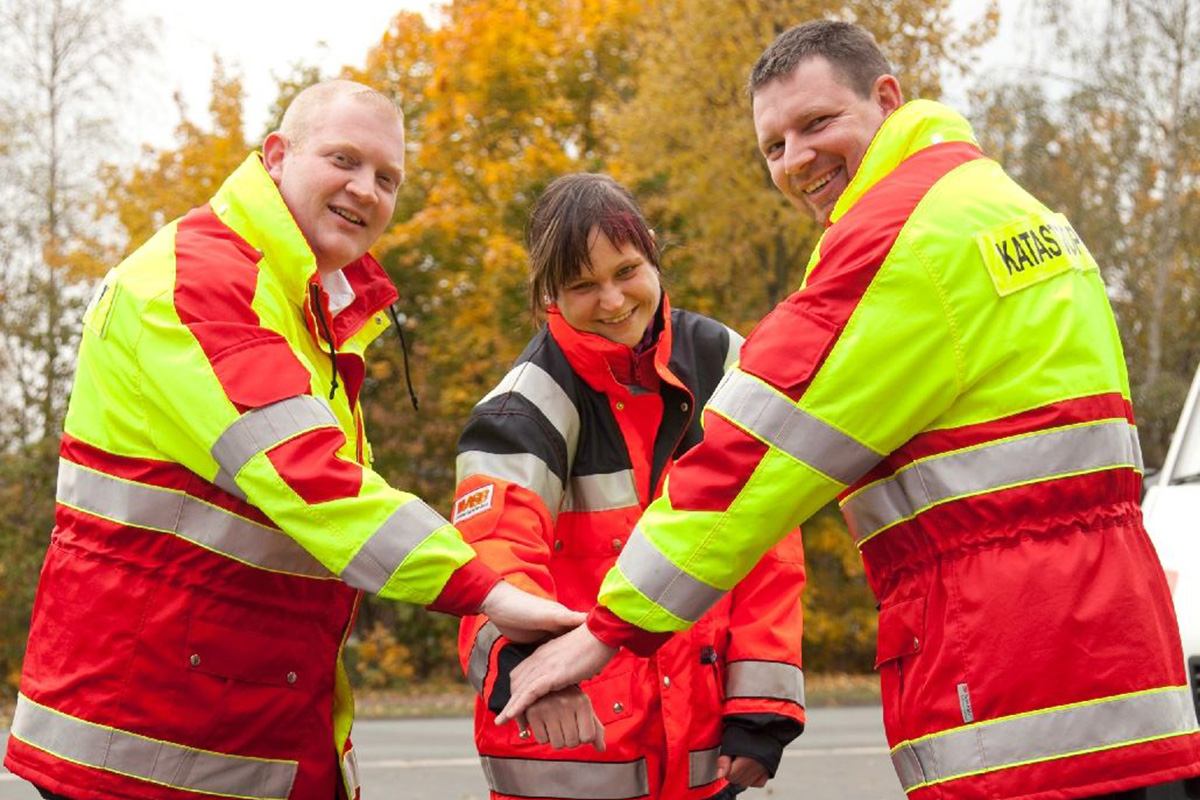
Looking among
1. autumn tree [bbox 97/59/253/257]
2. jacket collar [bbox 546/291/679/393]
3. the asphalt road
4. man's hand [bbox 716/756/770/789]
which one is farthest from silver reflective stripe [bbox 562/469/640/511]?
autumn tree [bbox 97/59/253/257]

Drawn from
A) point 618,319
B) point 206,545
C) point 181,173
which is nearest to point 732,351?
point 618,319

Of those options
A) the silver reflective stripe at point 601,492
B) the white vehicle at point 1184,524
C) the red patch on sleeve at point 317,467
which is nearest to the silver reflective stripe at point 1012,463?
the silver reflective stripe at point 601,492

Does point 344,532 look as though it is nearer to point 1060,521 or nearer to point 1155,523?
point 1060,521

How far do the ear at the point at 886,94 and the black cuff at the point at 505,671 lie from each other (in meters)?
1.44

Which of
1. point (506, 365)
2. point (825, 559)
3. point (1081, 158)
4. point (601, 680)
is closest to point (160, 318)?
point (601, 680)

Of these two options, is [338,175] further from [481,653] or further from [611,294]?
[481,653]

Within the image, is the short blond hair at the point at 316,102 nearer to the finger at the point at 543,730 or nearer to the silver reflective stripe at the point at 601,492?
the silver reflective stripe at the point at 601,492

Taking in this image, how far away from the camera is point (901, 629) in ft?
9.80

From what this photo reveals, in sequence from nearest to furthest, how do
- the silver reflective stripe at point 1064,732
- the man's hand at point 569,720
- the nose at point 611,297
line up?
1. the silver reflective stripe at point 1064,732
2. the man's hand at point 569,720
3. the nose at point 611,297

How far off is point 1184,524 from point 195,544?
13.1 ft

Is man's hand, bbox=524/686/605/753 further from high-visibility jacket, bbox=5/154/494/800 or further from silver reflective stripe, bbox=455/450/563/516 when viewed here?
silver reflective stripe, bbox=455/450/563/516

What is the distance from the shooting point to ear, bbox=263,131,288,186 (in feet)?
13.0

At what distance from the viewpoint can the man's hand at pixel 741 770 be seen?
3.63 meters

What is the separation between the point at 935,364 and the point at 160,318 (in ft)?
5.18
